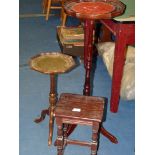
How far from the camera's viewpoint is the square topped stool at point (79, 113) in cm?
182

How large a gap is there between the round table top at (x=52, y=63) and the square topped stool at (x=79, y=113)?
0.61 ft

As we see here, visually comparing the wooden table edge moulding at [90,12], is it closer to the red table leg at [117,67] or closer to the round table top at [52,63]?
the round table top at [52,63]

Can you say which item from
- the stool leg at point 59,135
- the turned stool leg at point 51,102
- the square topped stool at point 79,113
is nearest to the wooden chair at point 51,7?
the turned stool leg at point 51,102

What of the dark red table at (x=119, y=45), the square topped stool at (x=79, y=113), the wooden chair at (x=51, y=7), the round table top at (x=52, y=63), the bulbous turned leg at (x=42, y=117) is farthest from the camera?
the wooden chair at (x=51, y=7)

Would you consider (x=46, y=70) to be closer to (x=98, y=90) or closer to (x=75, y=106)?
(x=75, y=106)

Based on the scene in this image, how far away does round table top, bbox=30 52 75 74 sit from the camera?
2.02m

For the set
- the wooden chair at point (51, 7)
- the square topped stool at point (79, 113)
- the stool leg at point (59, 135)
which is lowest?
the stool leg at point (59, 135)

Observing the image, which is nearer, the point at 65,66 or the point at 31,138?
the point at 65,66

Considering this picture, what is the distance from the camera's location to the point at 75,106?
1.92 m

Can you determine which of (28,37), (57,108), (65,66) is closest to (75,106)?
(57,108)

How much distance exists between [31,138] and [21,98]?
0.58 metres

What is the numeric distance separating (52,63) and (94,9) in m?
0.47

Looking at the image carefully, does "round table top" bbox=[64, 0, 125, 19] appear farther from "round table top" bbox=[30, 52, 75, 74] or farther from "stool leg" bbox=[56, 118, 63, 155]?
"stool leg" bbox=[56, 118, 63, 155]
